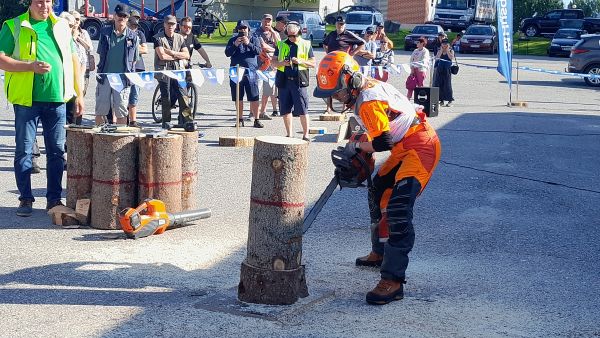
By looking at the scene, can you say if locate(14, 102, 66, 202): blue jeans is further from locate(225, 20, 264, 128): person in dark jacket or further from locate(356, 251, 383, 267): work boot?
locate(225, 20, 264, 128): person in dark jacket

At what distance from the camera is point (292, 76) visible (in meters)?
13.0

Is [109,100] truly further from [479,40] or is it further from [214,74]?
[479,40]

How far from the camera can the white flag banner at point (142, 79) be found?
12250 millimetres

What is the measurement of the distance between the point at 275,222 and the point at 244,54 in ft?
31.5

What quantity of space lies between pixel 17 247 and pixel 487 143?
28.8ft

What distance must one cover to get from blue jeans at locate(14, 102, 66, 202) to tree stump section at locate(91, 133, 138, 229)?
0.61 meters

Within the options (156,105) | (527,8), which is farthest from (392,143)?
(527,8)

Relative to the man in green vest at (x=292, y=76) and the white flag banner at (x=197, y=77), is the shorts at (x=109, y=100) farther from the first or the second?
the man in green vest at (x=292, y=76)

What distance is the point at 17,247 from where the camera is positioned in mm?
7176

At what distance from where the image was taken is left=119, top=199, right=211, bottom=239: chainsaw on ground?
7398 mm

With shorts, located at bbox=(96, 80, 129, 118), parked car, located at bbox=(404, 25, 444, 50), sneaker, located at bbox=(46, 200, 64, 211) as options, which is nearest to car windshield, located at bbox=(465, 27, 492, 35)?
parked car, located at bbox=(404, 25, 444, 50)

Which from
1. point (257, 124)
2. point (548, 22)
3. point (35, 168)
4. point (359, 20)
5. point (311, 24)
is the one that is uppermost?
point (548, 22)

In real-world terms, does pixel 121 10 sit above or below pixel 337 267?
above

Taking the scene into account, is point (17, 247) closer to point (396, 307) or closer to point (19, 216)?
point (19, 216)
